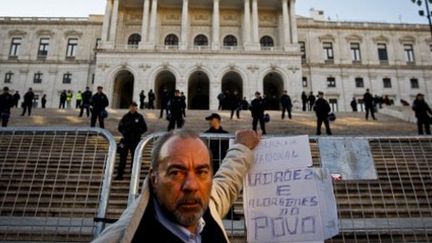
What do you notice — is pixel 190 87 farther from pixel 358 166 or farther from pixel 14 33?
pixel 358 166

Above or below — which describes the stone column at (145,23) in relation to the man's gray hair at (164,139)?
above

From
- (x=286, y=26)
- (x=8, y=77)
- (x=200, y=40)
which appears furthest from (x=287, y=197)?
(x=8, y=77)

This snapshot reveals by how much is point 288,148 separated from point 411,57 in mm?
46803

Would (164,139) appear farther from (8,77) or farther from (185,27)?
(8,77)

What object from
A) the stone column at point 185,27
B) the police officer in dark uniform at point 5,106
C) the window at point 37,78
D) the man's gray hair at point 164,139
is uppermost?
the stone column at point 185,27

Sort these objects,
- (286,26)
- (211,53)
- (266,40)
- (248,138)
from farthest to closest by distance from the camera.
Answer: (266,40) → (286,26) → (211,53) → (248,138)

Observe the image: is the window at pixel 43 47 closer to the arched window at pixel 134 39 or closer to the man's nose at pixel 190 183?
the arched window at pixel 134 39

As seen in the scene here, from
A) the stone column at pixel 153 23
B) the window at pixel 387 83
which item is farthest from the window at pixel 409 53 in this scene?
the stone column at pixel 153 23

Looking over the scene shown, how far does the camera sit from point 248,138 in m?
2.67

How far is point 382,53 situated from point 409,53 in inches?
130

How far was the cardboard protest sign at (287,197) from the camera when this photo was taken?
8.07ft

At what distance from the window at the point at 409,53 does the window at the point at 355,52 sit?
5.63 metres

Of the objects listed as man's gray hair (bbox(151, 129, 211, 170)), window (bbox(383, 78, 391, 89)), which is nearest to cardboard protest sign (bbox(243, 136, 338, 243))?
man's gray hair (bbox(151, 129, 211, 170))

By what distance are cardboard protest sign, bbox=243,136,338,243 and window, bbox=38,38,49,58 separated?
44.0 m
